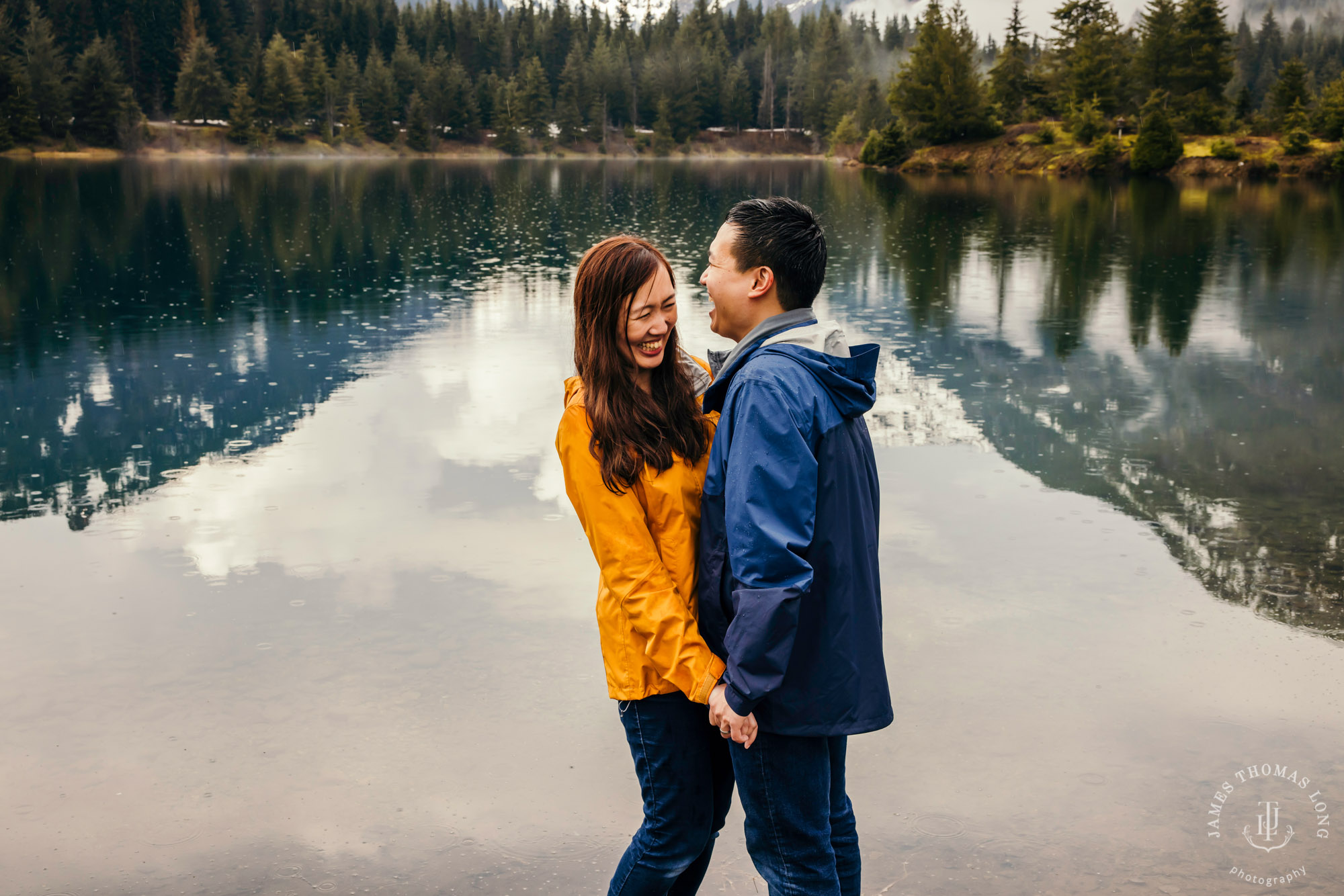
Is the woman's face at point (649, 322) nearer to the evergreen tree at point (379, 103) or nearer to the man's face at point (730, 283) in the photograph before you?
the man's face at point (730, 283)

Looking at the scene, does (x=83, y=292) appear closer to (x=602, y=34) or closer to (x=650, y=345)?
(x=650, y=345)

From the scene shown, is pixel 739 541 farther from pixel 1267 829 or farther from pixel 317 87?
pixel 317 87

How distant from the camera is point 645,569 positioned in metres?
2.38

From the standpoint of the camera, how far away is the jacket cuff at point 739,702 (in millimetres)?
2195

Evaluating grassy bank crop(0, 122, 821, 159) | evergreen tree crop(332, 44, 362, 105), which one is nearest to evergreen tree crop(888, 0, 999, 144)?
grassy bank crop(0, 122, 821, 159)

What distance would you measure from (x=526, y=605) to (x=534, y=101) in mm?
101161

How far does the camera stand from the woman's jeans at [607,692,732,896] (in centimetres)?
245

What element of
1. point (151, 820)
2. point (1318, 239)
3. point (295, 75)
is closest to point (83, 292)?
point (151, 820)

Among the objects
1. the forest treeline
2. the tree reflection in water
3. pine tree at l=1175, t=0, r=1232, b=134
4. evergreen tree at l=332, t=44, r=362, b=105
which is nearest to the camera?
the tree reflection in water

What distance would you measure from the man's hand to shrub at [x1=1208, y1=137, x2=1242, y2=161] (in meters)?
53.5

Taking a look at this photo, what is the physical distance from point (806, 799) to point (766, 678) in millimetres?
370

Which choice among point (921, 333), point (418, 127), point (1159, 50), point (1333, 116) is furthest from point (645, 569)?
point (418, 127)

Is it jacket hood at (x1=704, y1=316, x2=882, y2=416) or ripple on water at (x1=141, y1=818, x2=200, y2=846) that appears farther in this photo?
ripple on water at (x1=141, y1=818, x2=200, y2=846)

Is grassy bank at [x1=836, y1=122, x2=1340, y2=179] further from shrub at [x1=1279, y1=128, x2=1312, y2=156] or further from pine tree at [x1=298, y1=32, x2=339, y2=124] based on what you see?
pine tree at [x1=298, y1=32, x2=339, y2=124]
